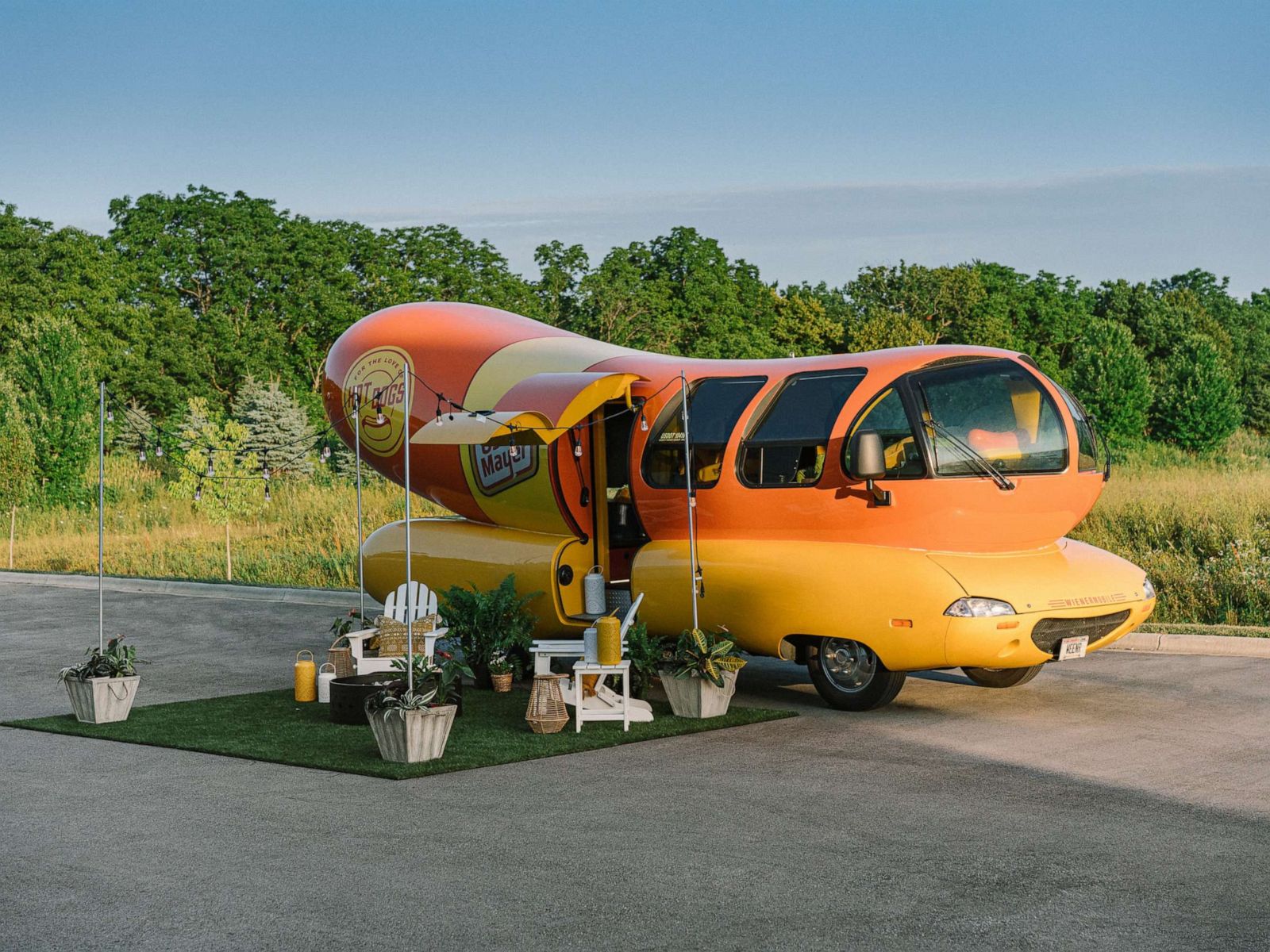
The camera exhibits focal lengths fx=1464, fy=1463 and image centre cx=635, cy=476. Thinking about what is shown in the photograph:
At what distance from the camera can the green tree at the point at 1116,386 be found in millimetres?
56125

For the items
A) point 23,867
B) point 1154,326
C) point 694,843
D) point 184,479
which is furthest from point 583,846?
point 1154,326

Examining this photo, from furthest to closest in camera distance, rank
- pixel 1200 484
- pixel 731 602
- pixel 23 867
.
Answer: pixel 1200 484 → pixel 731 602 → pixel 23 867

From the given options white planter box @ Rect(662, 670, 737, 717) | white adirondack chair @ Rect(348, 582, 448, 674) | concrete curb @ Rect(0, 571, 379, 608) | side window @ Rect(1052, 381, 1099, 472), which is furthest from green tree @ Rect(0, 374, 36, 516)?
side window @ Rect(1052, 381, 1099, 472)

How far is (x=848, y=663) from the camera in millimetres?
11609

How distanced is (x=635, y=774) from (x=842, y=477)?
3.34 m

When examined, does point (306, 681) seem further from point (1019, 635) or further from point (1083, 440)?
point (1083, 440)

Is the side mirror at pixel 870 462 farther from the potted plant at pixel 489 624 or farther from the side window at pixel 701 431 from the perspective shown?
the potted plant at pixel 489 624

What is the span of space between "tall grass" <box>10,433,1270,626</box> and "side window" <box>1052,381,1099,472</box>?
559cm

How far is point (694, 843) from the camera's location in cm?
743

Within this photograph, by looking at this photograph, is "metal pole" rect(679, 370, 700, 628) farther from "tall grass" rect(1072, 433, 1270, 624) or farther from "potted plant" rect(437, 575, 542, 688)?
"tall grass" rect(1072, 433, 1270, 624)

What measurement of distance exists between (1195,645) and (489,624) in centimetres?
694

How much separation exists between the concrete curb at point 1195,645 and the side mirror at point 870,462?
439cm

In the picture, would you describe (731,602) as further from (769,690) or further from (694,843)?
(694,843)

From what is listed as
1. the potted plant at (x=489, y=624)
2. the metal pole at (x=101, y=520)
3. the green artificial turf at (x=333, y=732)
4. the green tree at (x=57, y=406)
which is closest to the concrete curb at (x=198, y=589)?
the metal pole at (x=101, y=520)
